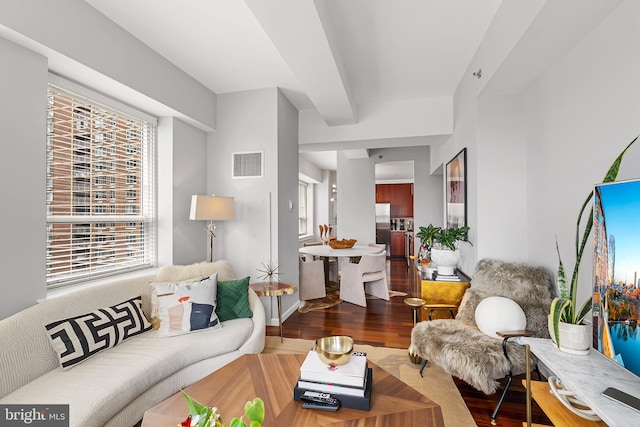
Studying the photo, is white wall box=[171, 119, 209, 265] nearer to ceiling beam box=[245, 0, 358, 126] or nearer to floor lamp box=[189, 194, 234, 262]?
floor lamp box=[189, 194, 234, 262]

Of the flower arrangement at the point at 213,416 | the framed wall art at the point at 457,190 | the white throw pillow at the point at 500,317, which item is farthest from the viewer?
the framed wall art at the point at 457,190

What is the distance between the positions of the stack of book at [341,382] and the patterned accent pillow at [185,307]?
1255 mm

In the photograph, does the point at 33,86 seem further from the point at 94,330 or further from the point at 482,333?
the point at 482,333

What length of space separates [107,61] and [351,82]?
2286 millimetres

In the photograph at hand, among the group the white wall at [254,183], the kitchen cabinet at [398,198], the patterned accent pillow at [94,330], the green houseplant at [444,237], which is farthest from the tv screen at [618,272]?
the kitchen cabinet at [398,198]

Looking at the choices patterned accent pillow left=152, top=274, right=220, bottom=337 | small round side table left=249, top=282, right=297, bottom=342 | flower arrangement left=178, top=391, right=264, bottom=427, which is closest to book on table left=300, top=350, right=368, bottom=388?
flower arrangement left=178, top=391, right=264, bottom=427

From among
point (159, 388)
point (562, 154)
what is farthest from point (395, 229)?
point (159, 388)

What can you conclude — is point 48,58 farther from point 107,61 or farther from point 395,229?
point 395,229

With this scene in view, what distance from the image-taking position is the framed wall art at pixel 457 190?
3.10m

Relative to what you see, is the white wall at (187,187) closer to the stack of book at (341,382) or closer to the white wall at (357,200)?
the stack of book at (341,382)

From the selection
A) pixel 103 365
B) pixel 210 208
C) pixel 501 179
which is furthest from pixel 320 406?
pixel 501 179

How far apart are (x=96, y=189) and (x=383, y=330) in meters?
3.08

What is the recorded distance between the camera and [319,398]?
4.05 ft

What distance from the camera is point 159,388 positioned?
1.80 m
